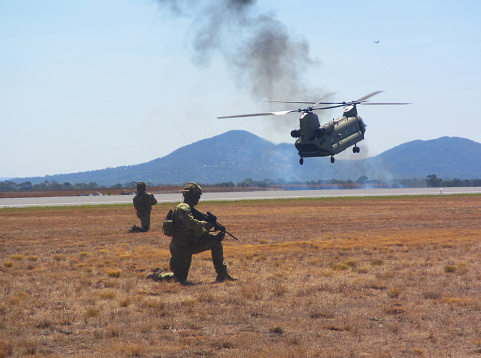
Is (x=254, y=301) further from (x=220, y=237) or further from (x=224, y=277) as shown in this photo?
(x=224, y=277)

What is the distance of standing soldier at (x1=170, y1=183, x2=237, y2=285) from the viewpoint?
1405 centimetres

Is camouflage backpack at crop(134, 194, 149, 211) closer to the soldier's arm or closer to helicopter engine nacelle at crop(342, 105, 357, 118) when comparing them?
the soldier's arm

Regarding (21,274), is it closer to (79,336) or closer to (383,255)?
(79,336)

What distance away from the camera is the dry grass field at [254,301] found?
28.8 ft

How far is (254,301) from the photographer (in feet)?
39.9

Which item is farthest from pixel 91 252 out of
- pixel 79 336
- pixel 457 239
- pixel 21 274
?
pixel 457 239

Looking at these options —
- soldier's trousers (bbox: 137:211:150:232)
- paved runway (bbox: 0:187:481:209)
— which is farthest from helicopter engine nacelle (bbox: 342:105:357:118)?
paved runway (bbox: 0:187:481:209)

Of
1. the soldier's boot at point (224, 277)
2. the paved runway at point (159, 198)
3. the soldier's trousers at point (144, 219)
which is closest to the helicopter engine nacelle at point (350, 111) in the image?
the soldier's trousers at point (144, 219)

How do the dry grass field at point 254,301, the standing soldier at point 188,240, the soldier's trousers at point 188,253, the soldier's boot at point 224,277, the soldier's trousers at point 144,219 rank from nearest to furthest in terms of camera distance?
the dry grass field at point 254,301, the standing soldier at point 188,240, the soldier's trousers at point 188,253, the soldier's boot at point 224,277, the soldier's trousers at point 144,219

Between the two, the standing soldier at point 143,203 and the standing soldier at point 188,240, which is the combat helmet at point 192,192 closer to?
the standing soldier at point 188,240

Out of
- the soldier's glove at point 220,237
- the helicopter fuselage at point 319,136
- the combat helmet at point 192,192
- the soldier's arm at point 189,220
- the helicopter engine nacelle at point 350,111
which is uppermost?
the helicopter engine nacelle at point 350,111

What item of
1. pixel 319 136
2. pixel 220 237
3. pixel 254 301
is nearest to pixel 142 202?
pixel 220 237

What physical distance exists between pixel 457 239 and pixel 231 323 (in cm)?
1673

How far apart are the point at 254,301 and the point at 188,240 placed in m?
2.81
